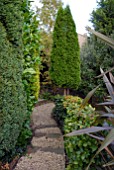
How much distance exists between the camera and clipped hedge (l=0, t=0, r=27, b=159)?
229 cm

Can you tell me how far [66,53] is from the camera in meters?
6.14

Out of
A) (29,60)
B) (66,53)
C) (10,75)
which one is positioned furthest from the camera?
(66,53)

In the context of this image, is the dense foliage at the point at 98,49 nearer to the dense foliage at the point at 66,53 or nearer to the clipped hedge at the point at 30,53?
the dense foliage at the point at 66,53

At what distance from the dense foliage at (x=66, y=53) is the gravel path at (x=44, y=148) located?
134 centimetres

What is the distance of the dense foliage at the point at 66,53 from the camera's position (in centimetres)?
610

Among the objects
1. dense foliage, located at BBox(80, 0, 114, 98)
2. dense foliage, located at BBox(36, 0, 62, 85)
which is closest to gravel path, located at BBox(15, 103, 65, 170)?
dense foliage, located at BBox(80, 0, 114, 98)

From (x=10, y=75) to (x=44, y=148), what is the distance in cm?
150

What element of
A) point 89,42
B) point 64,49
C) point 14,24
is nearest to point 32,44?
point 14,24

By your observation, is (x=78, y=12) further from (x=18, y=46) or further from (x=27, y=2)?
(x=18, y=46)

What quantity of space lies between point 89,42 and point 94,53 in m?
0.79

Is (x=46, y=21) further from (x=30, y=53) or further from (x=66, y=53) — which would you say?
(x=30, y=53)

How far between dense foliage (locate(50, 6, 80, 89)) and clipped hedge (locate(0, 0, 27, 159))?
11.0ft

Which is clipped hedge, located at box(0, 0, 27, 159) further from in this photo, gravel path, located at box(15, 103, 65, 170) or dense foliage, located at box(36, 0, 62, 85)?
dense foliage, located at box(36, 0, 62, 85)

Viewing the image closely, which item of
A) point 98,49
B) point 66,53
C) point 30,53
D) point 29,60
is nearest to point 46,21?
point 98,49
